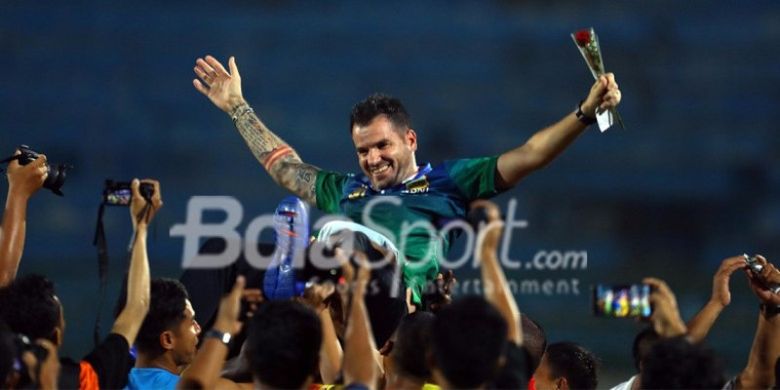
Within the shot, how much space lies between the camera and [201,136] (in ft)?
29.8

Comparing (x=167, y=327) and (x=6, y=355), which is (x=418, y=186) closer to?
(x=167, y=327)

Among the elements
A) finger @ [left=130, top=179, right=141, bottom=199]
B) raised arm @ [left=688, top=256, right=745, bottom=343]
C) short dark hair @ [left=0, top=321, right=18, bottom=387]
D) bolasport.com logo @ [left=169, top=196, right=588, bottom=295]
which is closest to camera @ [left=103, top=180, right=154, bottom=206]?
finger @ [left=130, top=179, right=141, bottom=199]

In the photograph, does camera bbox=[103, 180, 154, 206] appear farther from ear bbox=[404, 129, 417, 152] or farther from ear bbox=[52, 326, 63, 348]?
ear bbox=[404, 129, 417, 152]

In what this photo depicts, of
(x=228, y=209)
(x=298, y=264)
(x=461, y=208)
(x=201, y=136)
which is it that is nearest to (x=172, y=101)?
(x=201, y=136)

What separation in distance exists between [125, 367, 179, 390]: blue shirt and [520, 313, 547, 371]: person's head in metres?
1.25

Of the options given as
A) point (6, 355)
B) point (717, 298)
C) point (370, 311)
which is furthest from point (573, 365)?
point (6, 355)

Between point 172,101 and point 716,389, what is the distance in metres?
5.81

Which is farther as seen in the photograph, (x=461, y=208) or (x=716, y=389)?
(x=461, y=208)

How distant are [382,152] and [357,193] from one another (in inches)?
8.6

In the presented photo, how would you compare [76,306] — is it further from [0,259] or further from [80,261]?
[0,259]

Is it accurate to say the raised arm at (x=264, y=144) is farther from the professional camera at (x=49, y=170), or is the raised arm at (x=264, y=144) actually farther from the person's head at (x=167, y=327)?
the person's head at (x=167, y=327)

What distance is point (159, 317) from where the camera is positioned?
5.02 metres

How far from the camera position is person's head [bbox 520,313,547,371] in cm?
511

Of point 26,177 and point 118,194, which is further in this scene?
point 26,177
